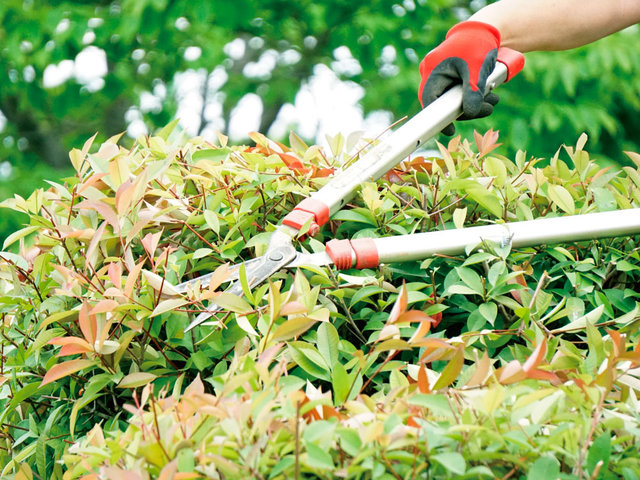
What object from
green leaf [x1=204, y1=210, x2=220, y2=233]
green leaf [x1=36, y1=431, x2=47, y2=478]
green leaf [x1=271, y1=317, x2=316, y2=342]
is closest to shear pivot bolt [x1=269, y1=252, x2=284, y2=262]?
green leaf [x1=204, y1=210, x2=220, y2=233]

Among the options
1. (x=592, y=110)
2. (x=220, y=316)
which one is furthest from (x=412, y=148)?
(x=592, y=110)

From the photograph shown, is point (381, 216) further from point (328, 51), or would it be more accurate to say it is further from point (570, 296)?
point (328, 51)

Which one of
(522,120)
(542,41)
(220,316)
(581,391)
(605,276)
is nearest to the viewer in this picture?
(581,391)

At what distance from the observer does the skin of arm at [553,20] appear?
6.07 feet

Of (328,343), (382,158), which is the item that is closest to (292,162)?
(382,158)

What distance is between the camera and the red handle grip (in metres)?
1.81

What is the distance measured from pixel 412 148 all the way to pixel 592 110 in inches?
194

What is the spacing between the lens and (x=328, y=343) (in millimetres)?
1089

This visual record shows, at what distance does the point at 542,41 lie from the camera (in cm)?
191

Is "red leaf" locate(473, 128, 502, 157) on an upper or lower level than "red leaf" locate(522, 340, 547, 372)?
upper

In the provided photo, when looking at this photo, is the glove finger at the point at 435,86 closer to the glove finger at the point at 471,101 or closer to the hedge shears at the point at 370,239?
the glove finger at the point at 471,101

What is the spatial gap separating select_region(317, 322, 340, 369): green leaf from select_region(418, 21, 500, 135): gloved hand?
0.81m

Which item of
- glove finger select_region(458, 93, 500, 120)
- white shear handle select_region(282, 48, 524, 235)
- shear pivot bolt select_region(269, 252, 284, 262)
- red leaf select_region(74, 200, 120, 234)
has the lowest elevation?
shear pivot bolt select_region(269, 252, 284, 262)

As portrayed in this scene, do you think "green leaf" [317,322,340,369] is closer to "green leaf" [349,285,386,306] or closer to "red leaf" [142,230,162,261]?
"green leaf" [349,285,386,306]
